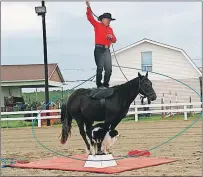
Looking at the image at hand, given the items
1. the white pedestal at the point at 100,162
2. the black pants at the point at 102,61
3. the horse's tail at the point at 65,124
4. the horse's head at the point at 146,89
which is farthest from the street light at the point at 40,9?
the white pedestal at the point at 100,162

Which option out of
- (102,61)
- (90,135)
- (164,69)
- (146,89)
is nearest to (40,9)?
(164,69)

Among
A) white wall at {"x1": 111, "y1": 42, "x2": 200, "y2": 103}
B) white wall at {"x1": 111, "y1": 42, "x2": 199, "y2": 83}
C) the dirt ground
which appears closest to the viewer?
the dirt ground

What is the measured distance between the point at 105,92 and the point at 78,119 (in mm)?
883

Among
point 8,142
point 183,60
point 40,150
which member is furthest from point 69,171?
point 183,60

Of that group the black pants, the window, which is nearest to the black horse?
the black pants

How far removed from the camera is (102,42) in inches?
353

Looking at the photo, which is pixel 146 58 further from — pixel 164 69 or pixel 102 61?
pixel 102 61

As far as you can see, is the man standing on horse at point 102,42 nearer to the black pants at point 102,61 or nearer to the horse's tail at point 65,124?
the black pants at point 102,61

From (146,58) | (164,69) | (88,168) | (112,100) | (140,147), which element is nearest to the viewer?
(88,168)

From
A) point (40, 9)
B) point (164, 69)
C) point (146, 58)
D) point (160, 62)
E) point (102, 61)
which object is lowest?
point (102, 61)

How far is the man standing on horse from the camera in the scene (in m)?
8.96

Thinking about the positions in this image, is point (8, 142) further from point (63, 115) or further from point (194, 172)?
point (194, 172)

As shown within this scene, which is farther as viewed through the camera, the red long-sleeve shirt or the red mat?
the red long-sleeve shirt

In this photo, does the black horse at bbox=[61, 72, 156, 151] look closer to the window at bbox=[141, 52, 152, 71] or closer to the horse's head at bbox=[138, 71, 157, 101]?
the horse's head at bbox=[138, 71, 157, 101]
